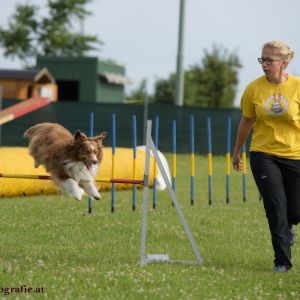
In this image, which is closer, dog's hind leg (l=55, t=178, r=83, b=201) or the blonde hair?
the blonde hair

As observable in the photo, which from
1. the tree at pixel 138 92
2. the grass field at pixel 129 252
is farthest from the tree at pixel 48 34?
the grass field at pixel 129 252

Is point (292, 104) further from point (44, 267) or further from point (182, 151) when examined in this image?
point (182, 151)

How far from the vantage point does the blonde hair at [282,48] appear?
21.8 feet

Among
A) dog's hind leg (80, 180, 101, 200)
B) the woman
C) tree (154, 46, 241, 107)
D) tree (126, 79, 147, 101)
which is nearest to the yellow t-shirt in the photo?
the woman

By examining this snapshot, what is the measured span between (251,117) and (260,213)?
17.3 feet

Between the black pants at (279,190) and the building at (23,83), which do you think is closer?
the black pants at (279,190)

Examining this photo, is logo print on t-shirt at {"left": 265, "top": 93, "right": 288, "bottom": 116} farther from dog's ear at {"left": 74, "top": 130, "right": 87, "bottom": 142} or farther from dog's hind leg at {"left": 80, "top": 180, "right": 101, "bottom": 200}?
dog's hind leg at {"left": 80, "top": 180, "right": 101, "bottom": 200}

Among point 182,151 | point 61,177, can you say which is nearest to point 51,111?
point 182,151

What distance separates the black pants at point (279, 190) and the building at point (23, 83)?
26527 mm

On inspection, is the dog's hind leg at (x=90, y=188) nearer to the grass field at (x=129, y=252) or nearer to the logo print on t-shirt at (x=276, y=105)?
the grass field at (x=129, y=252)

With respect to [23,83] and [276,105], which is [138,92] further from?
[276,105]

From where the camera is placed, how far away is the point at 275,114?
22.0ft

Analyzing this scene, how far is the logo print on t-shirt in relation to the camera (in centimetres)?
669

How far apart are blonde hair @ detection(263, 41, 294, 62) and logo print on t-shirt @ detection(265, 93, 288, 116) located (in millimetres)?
328
